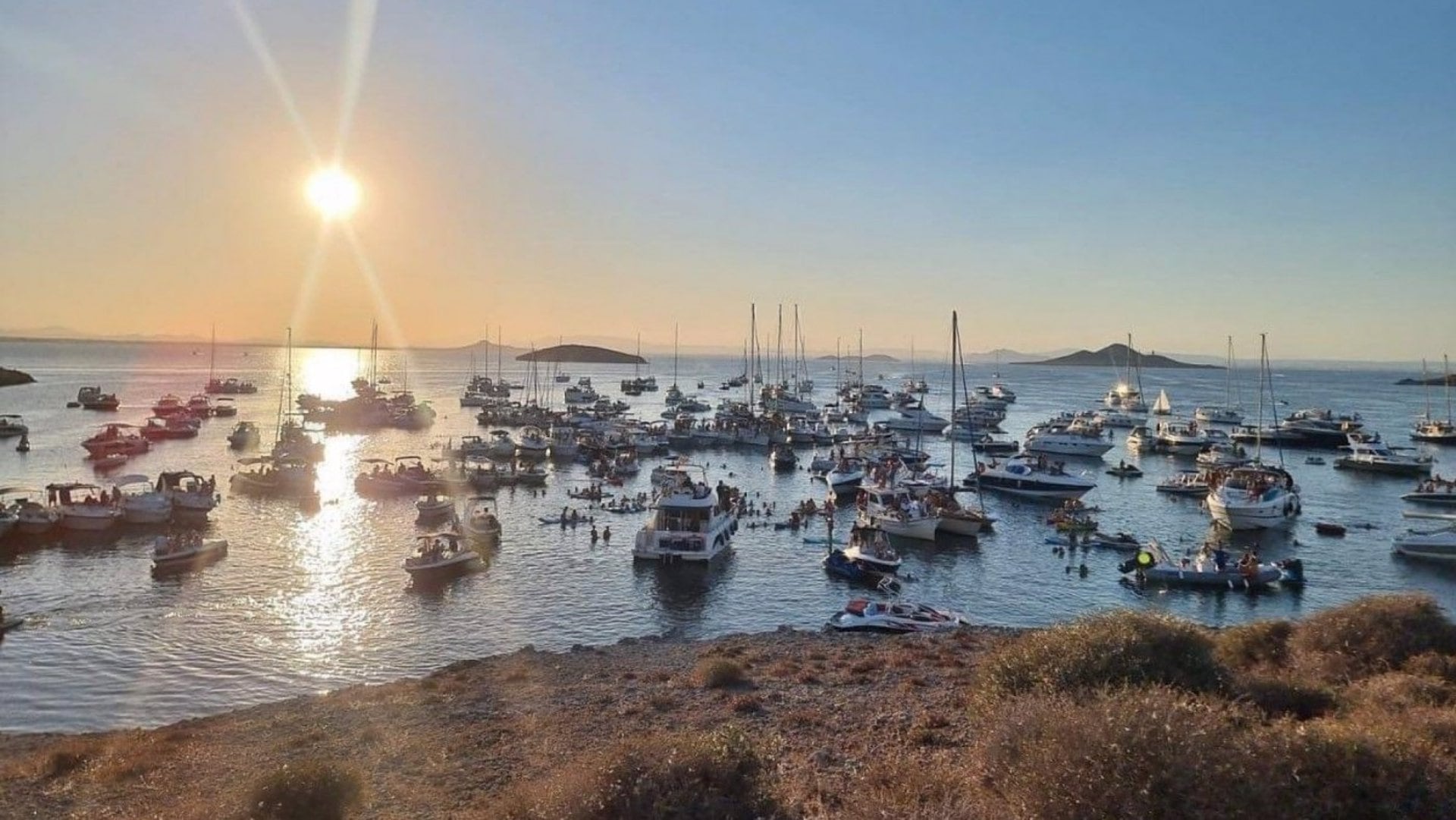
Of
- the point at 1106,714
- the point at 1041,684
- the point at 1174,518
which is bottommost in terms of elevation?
the point at 1174,518

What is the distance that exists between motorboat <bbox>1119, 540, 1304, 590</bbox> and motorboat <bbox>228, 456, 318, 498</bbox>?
4871cm

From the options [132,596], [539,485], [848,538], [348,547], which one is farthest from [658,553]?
[539,485]

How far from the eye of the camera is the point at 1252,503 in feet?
162

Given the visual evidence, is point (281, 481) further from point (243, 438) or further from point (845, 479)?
point (845, 479)

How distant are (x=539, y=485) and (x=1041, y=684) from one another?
5270 centimetres

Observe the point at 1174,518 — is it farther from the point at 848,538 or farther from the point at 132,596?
the point at 132,596

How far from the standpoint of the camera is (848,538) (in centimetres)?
4419

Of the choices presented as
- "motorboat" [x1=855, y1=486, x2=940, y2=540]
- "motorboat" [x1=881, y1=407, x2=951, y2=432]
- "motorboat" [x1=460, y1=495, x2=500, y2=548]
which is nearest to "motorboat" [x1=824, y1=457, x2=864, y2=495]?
"motorboat" [x1=855, y1=486, x2=940, y2=540]

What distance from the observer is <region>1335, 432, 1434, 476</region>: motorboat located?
7212cm

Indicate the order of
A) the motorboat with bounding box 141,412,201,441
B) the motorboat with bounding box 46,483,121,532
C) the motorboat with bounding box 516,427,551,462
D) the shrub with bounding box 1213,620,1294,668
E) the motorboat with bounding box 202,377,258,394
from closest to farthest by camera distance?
the shrub with bounding box 1213,620,1294,668 → the motorboat with bounding box 46,483,121,532 → the motorboat with bounding box 516,427,551,462 → the motorboat with bounding box 141,412,201,441 → the motorboat with bounding box 202,377,258,394

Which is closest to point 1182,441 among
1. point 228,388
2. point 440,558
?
point 440,558

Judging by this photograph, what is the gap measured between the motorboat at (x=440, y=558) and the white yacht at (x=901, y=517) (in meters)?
19.0

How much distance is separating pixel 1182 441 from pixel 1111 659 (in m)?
84.9

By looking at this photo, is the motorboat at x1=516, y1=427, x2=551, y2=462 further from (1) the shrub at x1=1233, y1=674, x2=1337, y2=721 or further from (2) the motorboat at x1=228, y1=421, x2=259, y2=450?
(1) the shrub at x1=1233, y1=674, x2=1337, y2=721
